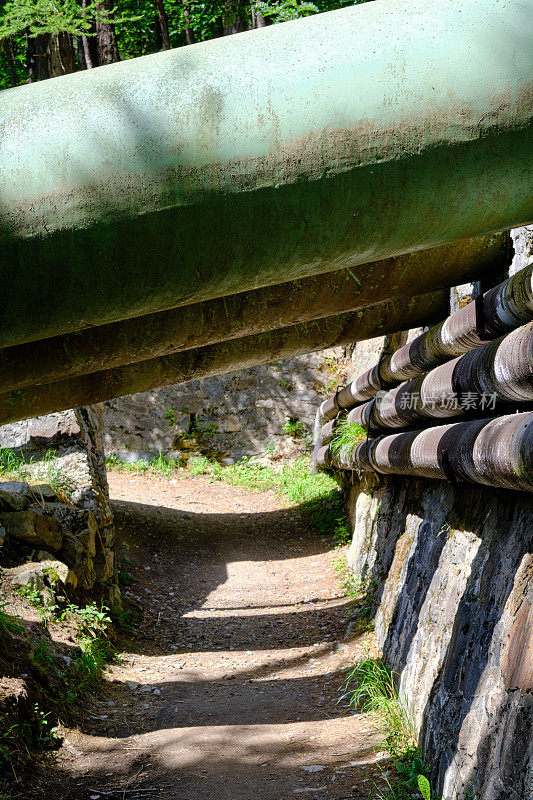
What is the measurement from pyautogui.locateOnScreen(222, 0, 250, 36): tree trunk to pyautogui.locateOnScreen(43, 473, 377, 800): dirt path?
31.9 feet

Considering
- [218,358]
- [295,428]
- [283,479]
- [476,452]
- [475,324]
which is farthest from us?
[295,428]

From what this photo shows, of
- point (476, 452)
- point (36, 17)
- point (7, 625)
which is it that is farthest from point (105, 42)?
point (476, 452)

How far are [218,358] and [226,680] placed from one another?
2.65m

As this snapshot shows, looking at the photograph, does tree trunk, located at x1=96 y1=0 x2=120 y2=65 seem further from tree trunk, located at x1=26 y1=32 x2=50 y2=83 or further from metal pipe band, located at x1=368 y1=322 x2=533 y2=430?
metal pipe band, located at x1=368 y1=322 x2=533 y2=430

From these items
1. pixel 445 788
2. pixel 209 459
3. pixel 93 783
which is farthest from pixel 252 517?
pixel 445 788

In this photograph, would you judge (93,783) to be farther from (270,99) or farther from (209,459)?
(209,459)

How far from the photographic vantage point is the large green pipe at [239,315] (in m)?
2.64

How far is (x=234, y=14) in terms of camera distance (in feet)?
42.0

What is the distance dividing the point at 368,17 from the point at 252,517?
9.87 meters

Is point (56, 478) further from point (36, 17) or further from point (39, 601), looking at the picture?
point (36, 17)

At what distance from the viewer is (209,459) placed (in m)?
13.4

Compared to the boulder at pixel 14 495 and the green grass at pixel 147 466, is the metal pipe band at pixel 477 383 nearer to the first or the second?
the boulder at pixel 14 495

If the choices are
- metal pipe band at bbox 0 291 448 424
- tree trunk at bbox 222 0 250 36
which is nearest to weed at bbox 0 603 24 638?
metal pipe band at bbox 0 291 448 424

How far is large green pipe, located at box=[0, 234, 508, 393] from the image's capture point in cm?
264
